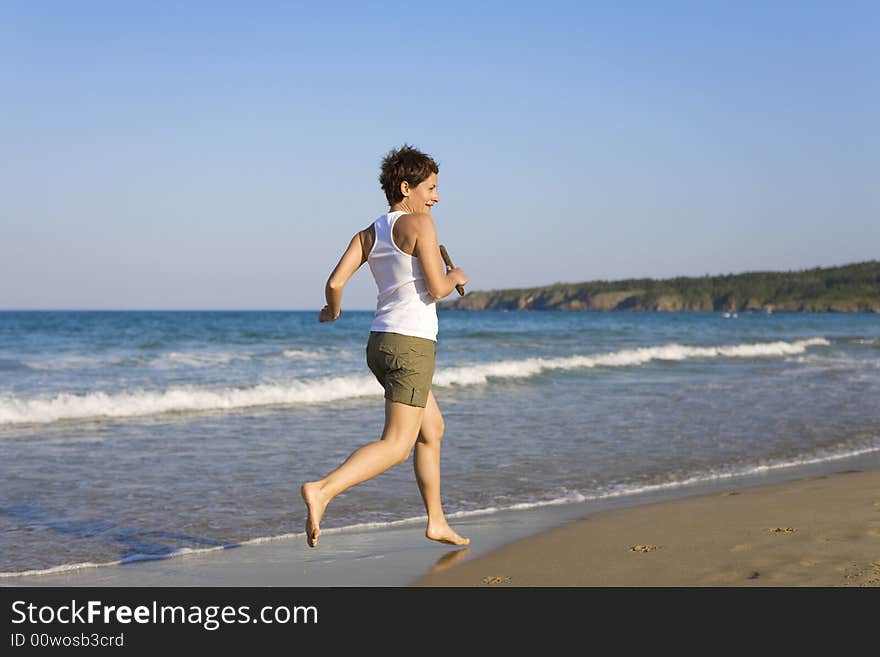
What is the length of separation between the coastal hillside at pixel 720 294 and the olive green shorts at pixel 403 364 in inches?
4497

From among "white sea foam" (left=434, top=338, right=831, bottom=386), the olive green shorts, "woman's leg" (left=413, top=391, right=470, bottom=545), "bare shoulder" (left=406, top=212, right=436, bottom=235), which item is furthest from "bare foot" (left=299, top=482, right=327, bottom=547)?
"white sea foam" (left=434, top=338, right=831, bottom=386)

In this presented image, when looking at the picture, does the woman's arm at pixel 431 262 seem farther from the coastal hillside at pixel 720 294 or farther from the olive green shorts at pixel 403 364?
the coastal hillside at pixel 720 294

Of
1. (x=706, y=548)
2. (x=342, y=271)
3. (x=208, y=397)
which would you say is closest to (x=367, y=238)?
(x=342, y=271)

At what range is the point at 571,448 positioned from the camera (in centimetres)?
902

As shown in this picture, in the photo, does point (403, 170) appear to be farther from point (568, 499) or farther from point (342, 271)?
point (568, 499)

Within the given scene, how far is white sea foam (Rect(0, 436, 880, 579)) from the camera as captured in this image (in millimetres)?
4957

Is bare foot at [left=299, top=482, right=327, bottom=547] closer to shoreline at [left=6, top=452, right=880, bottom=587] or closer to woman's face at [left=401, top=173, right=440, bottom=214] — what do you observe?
shoreline at [left=6, top=452, right=880, bottom=587]

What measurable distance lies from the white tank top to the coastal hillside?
114 meters

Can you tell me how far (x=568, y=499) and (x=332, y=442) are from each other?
351 cm

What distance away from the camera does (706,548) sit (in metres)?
4.57
